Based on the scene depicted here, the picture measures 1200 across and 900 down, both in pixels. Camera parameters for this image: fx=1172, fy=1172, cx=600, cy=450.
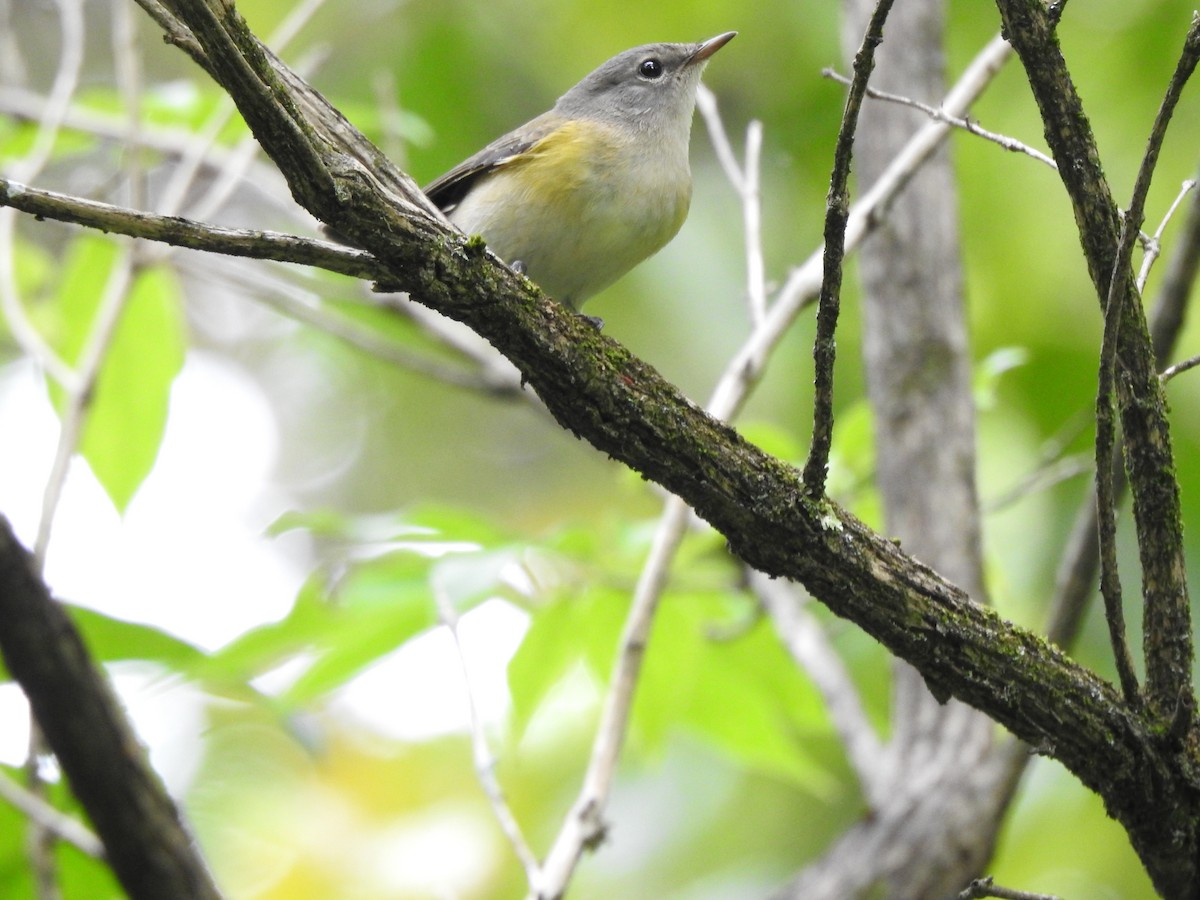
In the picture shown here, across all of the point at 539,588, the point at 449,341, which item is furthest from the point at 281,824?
the point at 539,588

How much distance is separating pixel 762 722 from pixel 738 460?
5.82 feet

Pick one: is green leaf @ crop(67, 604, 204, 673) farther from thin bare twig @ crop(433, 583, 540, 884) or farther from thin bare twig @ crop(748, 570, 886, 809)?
thin bare twig @ crop(748, 570, 886, 809)

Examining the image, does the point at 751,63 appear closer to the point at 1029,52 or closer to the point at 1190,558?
the point at 1190,558

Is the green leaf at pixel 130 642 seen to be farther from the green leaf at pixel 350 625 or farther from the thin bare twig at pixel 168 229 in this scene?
the thin bare twig at pixel 168 229

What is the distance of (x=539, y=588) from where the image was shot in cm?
365

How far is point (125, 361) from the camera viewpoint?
3.61m

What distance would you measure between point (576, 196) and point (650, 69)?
4.06 feet

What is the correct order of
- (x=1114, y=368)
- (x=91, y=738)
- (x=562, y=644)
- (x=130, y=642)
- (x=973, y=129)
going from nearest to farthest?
(x=91, y=738) < (x=1114, y=368) < (x=973, y=129) < (x=130, y=642) < (x=562, y=644)

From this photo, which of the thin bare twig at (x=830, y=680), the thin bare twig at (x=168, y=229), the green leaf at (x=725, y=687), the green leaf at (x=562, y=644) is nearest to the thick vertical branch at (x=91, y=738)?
the thin bare twig at (x=168, y=229)

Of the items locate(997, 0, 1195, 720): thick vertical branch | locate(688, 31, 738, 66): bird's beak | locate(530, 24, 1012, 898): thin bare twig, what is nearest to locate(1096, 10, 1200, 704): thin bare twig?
locate(997, 0, 1195, 720): thick vertical branch

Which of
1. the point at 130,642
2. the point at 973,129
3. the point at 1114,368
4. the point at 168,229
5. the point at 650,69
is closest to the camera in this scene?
the point at 168,229

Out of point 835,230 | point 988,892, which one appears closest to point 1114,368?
point 835,230

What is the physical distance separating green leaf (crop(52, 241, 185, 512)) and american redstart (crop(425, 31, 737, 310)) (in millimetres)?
947

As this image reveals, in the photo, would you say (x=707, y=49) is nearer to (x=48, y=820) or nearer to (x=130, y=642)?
(x=130, y=642)
